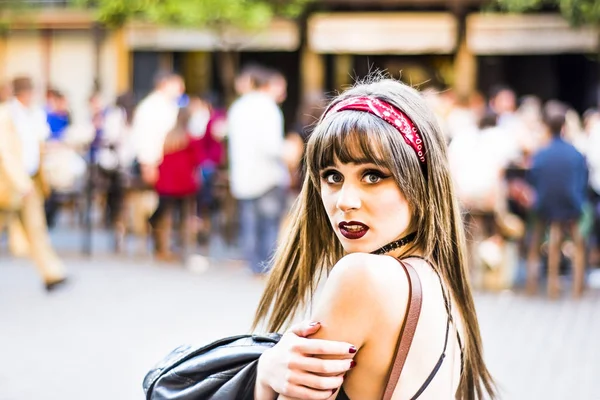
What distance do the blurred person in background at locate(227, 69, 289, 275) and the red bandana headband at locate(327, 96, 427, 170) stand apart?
9.31 metres

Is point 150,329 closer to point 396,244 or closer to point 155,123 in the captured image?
point 155,123

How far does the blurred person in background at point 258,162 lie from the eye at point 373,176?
9332 millimetres

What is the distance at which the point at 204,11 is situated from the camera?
19781 mm

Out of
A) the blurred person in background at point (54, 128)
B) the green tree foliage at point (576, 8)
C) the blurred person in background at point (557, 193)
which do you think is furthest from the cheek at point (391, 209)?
the green tree foliage at point (576, 8)

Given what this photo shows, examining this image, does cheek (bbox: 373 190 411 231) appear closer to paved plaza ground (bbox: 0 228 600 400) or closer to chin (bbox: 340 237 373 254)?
chin (bbox: 340 237 373 254)

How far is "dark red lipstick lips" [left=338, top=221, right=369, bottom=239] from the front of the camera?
7.22 ft

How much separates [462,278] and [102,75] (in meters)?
26.2

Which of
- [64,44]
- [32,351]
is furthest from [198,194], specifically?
[64,44]

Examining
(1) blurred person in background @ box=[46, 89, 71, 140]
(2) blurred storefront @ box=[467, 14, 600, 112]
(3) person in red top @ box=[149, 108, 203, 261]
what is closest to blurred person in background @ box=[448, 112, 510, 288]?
(3) person in red top @ box=[149, 108, 203, 261]

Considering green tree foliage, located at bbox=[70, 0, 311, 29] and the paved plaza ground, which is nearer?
the paved plaza ground

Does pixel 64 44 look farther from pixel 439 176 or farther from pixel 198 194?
pixel 439 176

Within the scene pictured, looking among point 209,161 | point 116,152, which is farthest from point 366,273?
point 116,152

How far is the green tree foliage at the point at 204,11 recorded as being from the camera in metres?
19.8

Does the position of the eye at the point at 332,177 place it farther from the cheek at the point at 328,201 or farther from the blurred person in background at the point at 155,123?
the blurred person in background at the point at 155,123
